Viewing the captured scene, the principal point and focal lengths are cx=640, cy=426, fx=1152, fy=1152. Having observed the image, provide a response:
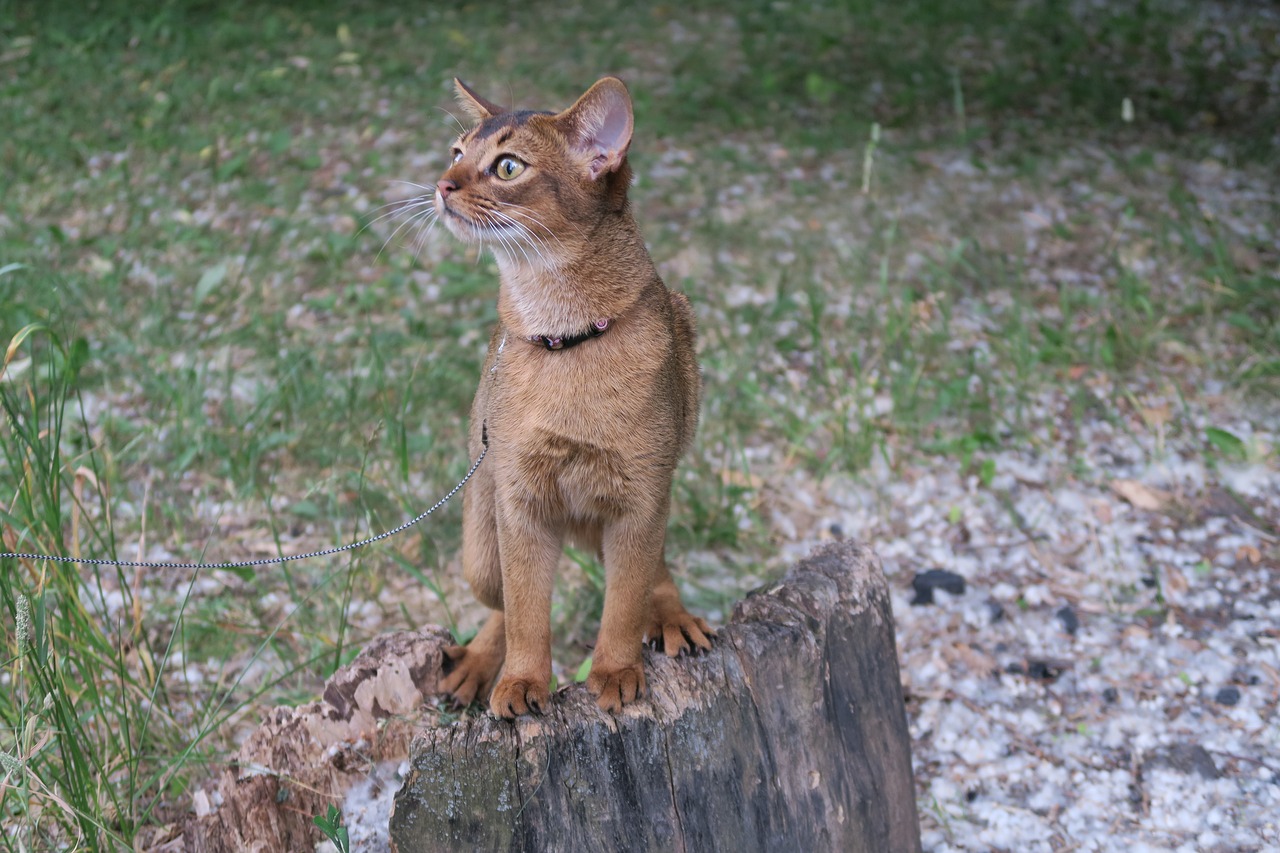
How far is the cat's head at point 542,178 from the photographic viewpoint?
2484 millimetres

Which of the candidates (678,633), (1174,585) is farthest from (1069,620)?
(678,633)

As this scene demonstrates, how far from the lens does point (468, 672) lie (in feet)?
9.68

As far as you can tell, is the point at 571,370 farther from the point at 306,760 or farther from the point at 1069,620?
the point at 1069,620

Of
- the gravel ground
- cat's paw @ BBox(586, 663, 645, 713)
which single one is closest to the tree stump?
cat's paw @ BBox(586, 663, 645, 713)

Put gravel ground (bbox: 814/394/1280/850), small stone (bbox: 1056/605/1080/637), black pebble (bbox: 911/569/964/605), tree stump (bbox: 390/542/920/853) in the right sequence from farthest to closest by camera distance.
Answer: black pebble (bbox: 911/569/964/605) → small stone (bbox: 1056/605/1080/637) → gravel ground (bbox: 814/394/1280/850) → tree stump (bbox: 390/542/920/853)

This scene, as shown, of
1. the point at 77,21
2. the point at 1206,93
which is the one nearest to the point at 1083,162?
the point at 1206,93

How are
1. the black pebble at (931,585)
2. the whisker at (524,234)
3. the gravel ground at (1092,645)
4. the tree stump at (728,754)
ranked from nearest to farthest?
1. the tree stump at (728,754)
2. the whisker at (524,234)
3. the gravel ground at (1092,645)
4. the black pebble at (931,585)

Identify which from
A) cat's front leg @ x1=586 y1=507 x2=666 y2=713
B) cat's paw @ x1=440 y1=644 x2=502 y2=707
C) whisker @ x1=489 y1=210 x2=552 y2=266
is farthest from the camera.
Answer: cat's paw @ x1=440 y1=644 x2=502 y2=707

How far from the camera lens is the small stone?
3.92 metres

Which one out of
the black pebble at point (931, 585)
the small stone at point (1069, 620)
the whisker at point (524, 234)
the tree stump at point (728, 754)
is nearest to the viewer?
the tree stump at point (728, 754)

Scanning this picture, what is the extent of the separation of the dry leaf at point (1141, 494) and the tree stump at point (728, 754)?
75.8 inches

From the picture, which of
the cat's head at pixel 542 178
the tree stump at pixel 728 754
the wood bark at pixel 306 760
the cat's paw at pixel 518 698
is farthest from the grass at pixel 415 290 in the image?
the cat's head at pixel 542 178

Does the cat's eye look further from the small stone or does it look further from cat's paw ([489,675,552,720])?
the small stone

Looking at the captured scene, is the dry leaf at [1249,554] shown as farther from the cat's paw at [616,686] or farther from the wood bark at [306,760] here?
the wood bark at [306,760]
